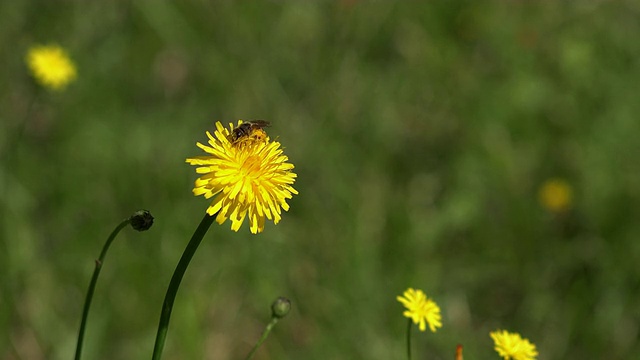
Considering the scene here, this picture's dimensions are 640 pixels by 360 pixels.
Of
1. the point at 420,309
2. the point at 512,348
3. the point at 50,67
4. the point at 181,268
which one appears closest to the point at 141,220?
the point at 181,268

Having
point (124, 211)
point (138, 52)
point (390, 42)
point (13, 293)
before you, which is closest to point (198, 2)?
point (138, 52)

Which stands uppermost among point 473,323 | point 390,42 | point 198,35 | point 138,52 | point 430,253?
point 390,42

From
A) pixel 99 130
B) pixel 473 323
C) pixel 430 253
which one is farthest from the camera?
pixel 99 130

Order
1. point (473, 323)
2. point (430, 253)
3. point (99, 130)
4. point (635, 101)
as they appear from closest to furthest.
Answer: point (473, 323) < point (430, 253) < point (99, 130) < point (635, 101)

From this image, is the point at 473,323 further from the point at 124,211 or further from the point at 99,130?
the point at 99,130

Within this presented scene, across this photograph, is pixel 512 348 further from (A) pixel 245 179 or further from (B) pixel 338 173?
(B) pixel 338 173

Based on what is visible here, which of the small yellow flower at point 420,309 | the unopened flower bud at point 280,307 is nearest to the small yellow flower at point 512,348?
the small yellow flower at point 420,309

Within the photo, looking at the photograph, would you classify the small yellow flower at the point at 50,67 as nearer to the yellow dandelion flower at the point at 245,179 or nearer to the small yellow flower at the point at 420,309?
the yellow dandelion flower at the point at 245,179
